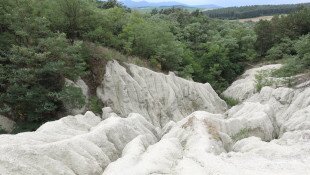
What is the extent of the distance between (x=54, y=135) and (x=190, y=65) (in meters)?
37.4

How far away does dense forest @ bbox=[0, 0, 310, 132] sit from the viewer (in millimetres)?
30141

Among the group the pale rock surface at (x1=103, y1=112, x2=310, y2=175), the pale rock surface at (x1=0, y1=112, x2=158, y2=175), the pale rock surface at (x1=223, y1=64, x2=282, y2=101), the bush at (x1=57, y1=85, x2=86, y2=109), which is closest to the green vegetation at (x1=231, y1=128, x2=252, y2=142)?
the pale rock surface at (x1=103, y1=112, x2=310, y2=175)

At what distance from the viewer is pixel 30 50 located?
30.6 metres

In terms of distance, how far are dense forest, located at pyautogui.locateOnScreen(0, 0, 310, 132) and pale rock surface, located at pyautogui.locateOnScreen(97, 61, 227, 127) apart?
57.2 inches

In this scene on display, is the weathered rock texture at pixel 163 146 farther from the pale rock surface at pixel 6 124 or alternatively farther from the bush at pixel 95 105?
the pale rock surface at pixel 6 124

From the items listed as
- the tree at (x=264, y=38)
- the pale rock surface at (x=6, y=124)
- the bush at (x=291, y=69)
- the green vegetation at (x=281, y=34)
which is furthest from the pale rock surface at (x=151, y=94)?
the tree at (x=264, y=38)

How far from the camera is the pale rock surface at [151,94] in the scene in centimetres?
3891

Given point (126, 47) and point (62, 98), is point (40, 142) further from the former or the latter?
point (126, 47)

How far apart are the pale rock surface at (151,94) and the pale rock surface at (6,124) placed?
10.0 m

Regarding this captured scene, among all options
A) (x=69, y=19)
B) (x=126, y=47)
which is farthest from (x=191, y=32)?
(x=69, y=19)

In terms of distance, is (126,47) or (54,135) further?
(126,47)

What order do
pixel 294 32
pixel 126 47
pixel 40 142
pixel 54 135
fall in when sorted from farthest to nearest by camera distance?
pixel 294 32
pixel 126 47
pixel 54 135
pixel 40 142

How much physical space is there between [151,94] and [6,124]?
53.7 feet

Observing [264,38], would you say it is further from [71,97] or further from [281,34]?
[71,97]
